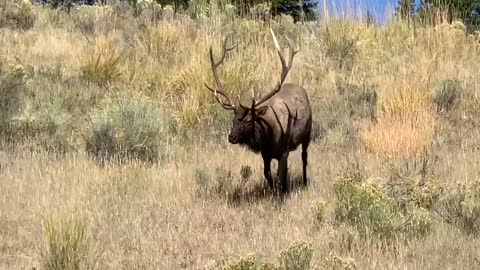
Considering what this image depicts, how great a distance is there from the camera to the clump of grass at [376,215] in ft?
21.1

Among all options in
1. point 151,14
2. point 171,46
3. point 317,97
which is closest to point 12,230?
point 317,97

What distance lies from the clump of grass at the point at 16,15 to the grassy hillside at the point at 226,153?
1.69 m

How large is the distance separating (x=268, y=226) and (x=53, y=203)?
6.91ft

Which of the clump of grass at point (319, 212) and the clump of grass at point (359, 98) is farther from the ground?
the clump of grass at point (359, 98)

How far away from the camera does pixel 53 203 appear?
296 inches

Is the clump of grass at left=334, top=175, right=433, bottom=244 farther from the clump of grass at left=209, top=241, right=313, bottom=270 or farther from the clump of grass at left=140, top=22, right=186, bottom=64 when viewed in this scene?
the clump of grass at left=140, top=22, right=186, bottom=64

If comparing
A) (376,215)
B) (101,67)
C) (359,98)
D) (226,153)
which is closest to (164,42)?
(101,67)

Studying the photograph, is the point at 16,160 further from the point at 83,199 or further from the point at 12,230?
the point at 12,230

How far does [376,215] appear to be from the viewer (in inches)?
260

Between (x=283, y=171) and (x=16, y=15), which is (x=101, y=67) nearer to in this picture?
(x=283, y=171)

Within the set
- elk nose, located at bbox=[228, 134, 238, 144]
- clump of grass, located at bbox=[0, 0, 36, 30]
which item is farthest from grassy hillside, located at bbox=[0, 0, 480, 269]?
clump of grass, located at bbox=[0, 0, 36, 30]

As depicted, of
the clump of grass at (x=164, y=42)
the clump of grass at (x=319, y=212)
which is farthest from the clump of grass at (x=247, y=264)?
the clump of grass at (x=164, y=42)

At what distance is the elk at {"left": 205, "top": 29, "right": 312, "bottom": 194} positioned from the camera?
24.9ft

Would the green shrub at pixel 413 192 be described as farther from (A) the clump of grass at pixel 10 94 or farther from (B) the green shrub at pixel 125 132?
(A) the clump of grass at pixel 10 94
